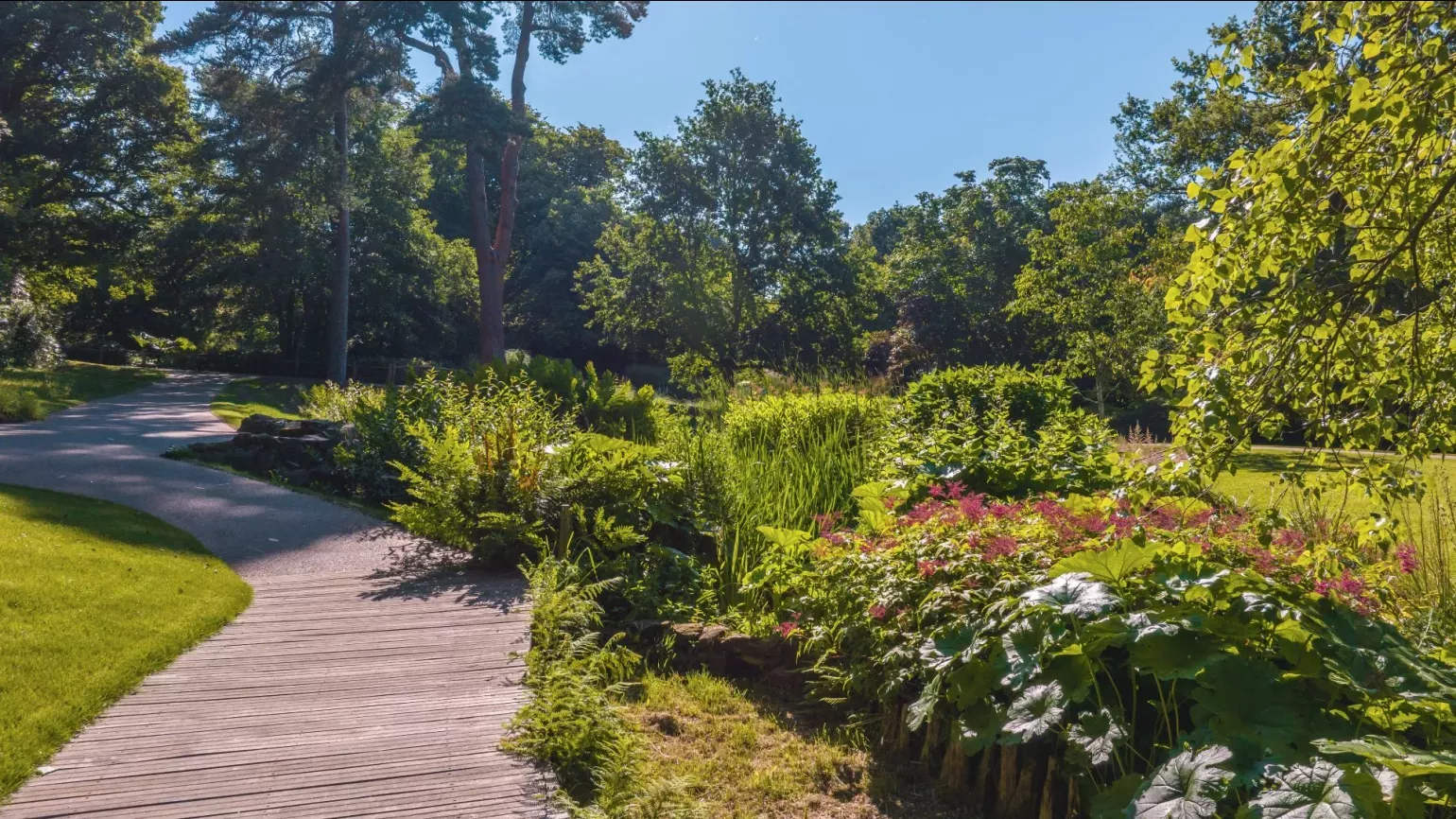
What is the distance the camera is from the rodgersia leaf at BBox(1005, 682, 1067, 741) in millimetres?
2312

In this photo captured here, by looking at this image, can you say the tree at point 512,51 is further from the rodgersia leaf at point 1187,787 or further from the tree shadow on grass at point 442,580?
the rodgersia leaf at point 1187,787

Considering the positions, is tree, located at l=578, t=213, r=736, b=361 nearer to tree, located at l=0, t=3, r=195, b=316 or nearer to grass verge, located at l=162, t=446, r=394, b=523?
tree, located at l=0, t=3, r=195, b=316

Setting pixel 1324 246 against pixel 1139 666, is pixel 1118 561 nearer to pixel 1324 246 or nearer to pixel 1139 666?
pixel 1139 666

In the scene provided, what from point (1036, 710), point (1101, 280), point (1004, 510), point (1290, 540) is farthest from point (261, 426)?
point (1101, 280)

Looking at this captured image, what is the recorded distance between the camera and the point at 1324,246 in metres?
2.08

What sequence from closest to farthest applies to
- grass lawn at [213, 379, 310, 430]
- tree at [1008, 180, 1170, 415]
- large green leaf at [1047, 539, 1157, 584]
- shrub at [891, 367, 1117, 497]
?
large green leaf at [1047, 539, 1157, 584] < shrub at [891, 367, 1117, 497] < grass lawn at [213, 379, 310, 430] < tree at [1008, 180, 1170, 415]

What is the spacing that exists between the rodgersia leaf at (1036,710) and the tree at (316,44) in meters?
20.5

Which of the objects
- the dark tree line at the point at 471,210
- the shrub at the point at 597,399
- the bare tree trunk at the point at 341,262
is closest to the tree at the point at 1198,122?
the dark tree line at the point at 471,210

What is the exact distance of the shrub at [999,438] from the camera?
4898mm

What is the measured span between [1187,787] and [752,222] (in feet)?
73.4

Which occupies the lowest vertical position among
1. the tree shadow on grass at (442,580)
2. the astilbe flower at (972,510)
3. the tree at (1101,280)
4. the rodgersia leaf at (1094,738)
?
the tree shadow on grass at (442,580)

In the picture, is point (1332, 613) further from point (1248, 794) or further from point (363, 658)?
point (363, 658)

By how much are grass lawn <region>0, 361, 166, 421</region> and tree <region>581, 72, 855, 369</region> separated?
36.1 feet

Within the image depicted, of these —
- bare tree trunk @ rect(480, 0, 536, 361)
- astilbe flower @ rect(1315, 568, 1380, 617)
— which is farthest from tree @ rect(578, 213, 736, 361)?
astilbe flower @ rect(1315, 568, 1380, 617)
